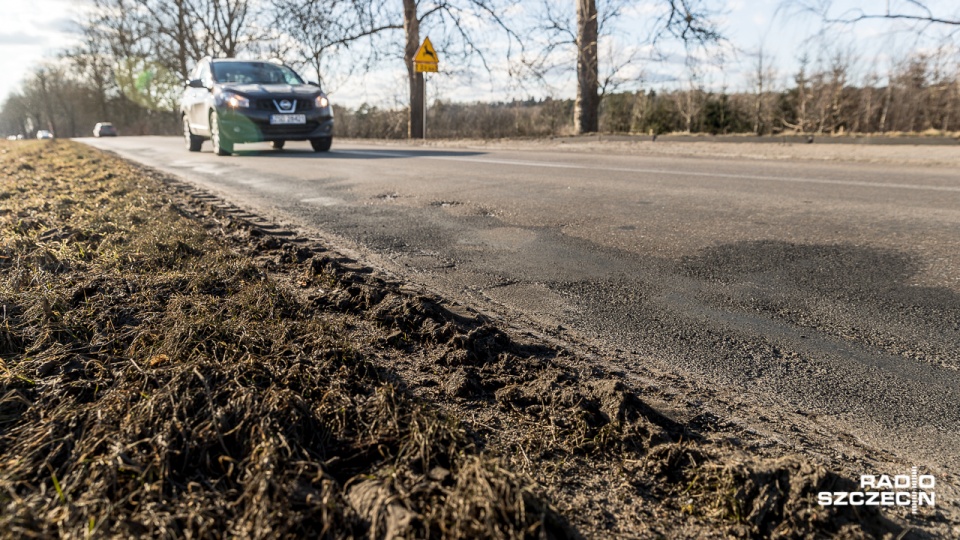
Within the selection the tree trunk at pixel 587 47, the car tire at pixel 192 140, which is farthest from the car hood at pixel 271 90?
the tree trunk at pixel 587 47

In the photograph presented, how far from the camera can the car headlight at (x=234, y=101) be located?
1055cm

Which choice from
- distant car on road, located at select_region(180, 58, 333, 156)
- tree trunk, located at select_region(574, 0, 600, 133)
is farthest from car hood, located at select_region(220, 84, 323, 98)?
tree trunk, located at select_region(574, 0, 600, 133)

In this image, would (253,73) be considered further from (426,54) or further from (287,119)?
(426,54)

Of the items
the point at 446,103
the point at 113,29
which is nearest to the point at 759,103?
the point at 446,103

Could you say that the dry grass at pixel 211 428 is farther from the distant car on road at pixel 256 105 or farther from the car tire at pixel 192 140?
the car tire at pixel 192 140

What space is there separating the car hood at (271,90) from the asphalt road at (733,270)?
15.5 ft

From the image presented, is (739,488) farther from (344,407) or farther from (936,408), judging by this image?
(344,407)

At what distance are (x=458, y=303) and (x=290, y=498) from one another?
1.49 m

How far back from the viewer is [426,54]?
16750 mm

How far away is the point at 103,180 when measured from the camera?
7016 mm

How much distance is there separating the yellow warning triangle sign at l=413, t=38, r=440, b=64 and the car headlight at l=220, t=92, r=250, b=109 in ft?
23.4

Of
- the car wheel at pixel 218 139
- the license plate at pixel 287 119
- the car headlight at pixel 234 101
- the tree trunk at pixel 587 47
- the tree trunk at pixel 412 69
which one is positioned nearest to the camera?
the car headlight at pixel 234 101

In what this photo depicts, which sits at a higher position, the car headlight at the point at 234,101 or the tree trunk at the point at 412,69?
the tree trunk at the point at 412,69

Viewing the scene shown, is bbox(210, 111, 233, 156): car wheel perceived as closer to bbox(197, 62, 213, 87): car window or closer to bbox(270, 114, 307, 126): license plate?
bbox(197, 62, 213, 87): car window
